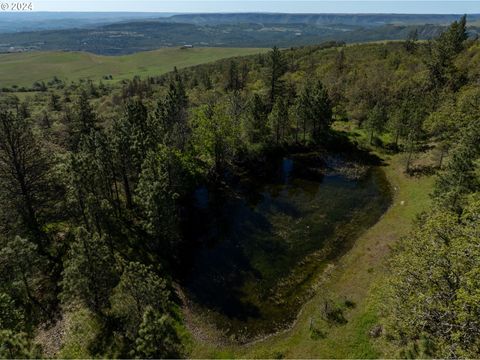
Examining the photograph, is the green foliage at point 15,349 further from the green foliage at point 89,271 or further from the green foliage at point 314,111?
the green foliage at point 314,111

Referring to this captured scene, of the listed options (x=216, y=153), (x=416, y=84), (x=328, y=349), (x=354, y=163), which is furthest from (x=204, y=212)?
(x=416, y=84)

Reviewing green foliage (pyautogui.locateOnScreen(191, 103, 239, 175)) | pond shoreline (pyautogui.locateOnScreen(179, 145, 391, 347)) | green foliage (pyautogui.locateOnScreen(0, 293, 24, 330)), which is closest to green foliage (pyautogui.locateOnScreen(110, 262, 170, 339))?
green foliage (pyautogui.locateOnScreen(0, 293, 24, 330))

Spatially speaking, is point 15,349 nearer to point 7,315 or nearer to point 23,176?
point 7,315

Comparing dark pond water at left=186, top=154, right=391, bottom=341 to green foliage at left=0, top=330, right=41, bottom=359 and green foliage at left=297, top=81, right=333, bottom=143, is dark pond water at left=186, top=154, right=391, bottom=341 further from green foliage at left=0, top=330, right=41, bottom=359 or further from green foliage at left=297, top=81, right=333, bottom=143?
green foliage at left=0, top=330, right=41, bottom=359

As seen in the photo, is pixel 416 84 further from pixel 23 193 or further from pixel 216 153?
pixel 23 193

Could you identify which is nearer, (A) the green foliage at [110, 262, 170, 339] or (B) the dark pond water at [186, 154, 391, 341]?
(A) the green foliage at [110, 262, 170, 339]
